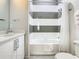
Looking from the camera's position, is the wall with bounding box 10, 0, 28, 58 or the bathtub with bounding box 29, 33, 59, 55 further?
the bathtub with bounding box 29, 33, 59, 55

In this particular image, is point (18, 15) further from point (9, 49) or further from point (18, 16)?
point (9, 49)

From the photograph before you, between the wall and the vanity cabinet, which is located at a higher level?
the wall

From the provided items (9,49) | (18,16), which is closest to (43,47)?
(18,16)

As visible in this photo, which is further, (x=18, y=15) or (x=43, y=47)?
(x=43, y=47)

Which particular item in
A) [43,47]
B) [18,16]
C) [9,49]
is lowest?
[43,47]

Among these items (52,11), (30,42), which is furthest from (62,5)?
(30,42)

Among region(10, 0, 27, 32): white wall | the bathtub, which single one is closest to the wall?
region(10, 0, 27, 32): white wall

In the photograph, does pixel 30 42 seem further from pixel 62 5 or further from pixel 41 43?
pixel 62 5

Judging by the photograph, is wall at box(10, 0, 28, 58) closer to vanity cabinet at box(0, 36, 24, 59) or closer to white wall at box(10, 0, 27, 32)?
white wall at box(10, 0, 27, 32)

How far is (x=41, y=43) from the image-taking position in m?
4.17

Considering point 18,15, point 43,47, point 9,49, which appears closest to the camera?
point 9,49

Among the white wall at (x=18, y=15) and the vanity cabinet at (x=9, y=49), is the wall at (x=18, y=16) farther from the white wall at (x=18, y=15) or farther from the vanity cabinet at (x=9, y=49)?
the vanity cabinet at (x=9, y=49)

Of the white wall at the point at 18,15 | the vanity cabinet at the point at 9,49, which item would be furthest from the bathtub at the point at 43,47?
the vanity cabinet at the point at 9,49

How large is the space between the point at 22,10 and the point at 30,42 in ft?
3.35
